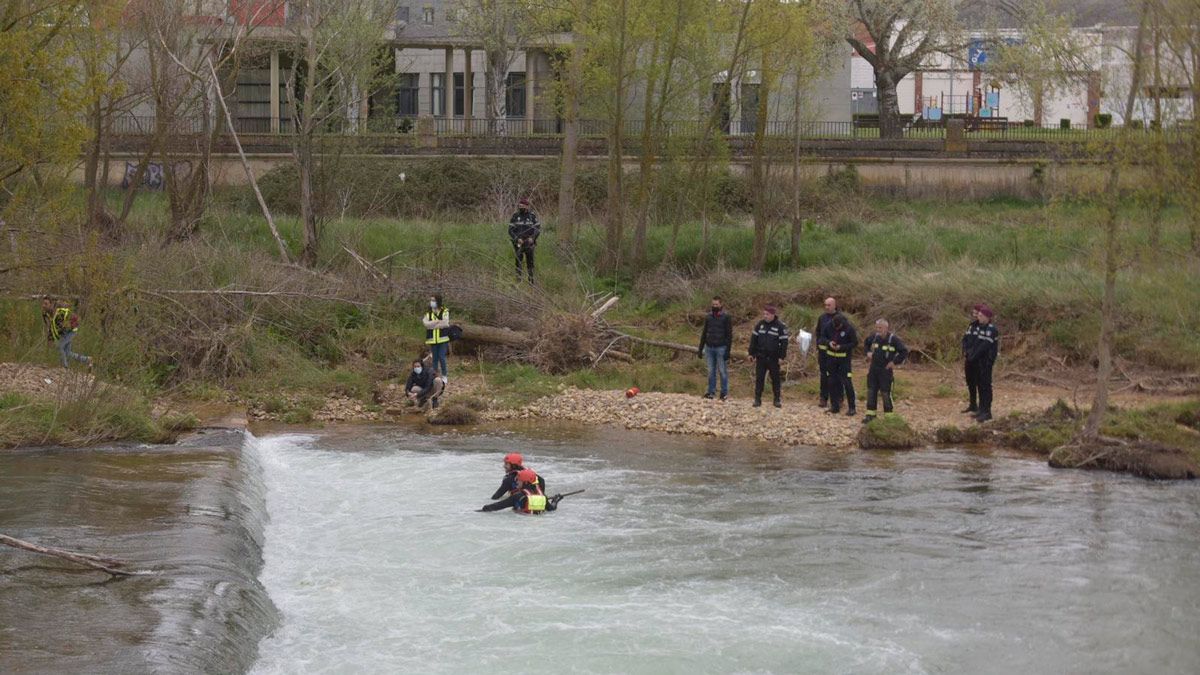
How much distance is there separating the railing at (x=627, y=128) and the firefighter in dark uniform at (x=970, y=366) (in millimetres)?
11351

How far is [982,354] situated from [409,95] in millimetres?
39265

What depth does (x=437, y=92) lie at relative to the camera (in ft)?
183

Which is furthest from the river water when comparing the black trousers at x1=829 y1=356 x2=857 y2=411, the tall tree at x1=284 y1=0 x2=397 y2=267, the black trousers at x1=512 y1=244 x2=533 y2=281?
the tall tree at x1=284 y1=0 x2=397 y2=267

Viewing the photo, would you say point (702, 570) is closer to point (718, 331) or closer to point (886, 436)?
point (886, 436)

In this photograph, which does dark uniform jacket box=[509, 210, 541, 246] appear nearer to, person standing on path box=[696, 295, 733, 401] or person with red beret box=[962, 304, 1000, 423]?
person standing on path box=[696, 295, 733, 401]

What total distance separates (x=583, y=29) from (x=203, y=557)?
19.8m

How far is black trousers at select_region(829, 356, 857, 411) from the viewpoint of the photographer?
71.0ft

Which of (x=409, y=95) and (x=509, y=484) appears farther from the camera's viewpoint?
(x=409, y=95)

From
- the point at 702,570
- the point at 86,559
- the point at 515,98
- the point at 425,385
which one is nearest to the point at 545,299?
the point at 425,385

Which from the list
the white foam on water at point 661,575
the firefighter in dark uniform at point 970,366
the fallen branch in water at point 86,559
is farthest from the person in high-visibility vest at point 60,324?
the firefighter in dark uniform at point 970,366

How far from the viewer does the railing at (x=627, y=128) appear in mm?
32844

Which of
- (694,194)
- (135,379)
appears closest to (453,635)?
(135,379)

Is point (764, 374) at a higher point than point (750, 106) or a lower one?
lower

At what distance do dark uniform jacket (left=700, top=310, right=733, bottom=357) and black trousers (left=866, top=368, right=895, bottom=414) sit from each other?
281 centimetres
